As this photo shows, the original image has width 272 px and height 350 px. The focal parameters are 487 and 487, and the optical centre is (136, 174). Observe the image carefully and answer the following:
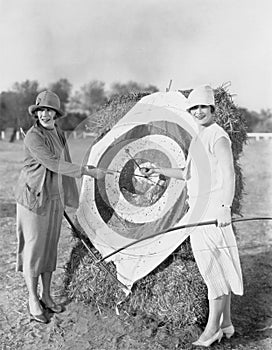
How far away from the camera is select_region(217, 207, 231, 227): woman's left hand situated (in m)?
1.71

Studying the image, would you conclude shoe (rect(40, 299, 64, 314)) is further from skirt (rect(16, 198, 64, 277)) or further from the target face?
the target face

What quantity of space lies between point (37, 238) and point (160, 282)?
0.56 meters

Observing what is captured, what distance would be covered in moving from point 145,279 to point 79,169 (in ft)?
1.80

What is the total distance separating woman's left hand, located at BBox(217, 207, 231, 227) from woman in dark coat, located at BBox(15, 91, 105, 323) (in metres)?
0.57

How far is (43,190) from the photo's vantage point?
2.04m

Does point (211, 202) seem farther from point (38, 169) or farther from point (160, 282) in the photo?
point (38, 169)

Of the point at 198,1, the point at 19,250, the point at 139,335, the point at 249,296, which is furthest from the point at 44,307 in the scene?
the point at 198,1

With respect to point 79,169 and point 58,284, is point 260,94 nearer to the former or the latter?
point 79,169

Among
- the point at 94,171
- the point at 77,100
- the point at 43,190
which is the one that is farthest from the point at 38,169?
the point at 77,100

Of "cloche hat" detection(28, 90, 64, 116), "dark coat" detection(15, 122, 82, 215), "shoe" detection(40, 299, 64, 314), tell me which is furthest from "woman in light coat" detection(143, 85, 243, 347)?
"shoe" detection(40, 299, 64, 314)

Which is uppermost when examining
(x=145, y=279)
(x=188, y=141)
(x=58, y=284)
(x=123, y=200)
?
(x=188, y=141)

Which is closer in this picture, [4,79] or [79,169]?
[79,169]

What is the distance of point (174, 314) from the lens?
79.6 inches

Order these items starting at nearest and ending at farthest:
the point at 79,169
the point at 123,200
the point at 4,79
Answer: the point at 79,169 < the point at 123,200 < the point at 4,79
